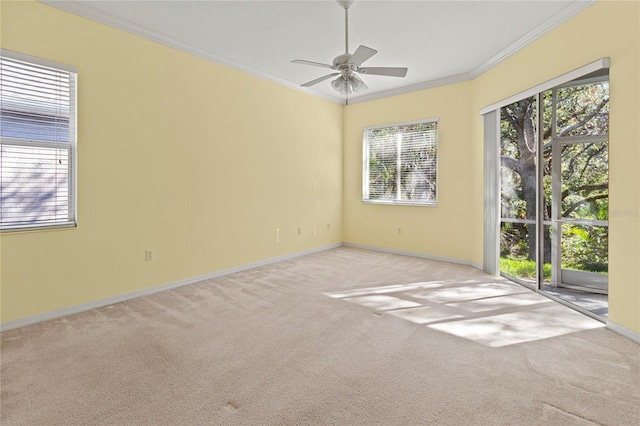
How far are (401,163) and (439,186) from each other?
0.85m

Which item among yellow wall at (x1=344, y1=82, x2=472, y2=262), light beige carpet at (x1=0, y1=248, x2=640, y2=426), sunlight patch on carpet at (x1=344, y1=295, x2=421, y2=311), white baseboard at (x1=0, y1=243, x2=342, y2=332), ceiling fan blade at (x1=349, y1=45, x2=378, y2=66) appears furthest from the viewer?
yellow wall at (x1=344, y1=82, x2=472, y2=262)

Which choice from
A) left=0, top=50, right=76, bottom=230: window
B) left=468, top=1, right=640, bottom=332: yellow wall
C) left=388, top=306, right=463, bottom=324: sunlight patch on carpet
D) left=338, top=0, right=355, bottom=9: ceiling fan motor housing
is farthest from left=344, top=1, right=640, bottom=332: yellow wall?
left=0, top=50, right=76, bottom=230: window

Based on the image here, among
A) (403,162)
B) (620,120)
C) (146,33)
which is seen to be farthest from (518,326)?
(146,33)

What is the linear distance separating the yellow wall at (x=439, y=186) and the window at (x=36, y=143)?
462cm

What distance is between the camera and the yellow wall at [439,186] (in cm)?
532

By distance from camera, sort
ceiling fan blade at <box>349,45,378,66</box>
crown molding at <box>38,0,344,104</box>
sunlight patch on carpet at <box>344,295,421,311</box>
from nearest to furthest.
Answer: ceiling fan blade at <box>349,45,378,66</box>
crown molding at <box>38,0,344,104</box>
sunlight patch on carpet at <box>344,295,421,311</box>

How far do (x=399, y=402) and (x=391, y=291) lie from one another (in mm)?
2095

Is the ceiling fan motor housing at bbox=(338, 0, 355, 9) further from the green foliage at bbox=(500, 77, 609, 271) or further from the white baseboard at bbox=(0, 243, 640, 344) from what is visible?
the white baseboard at bbox=(0, 243, 640, 344)

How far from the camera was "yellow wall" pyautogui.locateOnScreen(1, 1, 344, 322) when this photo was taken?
10.1ft

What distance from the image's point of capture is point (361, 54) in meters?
2.91

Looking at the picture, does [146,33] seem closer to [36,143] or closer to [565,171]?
[36,143]

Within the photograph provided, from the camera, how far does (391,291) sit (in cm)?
396

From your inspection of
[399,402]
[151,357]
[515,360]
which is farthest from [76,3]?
[515,360]

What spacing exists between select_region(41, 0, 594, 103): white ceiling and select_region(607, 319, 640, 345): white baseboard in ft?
9.29
